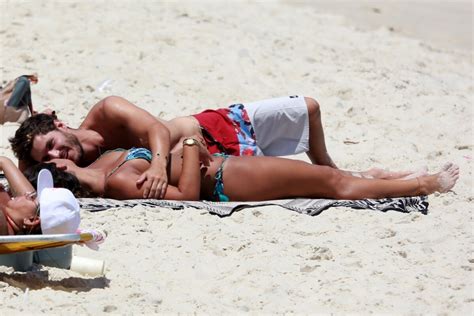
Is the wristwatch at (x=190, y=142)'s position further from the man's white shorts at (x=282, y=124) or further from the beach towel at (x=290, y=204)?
the man's white shorts at (x=282, y=124)

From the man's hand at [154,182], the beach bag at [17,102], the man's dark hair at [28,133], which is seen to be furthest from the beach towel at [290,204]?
the beach bag at [17,102]

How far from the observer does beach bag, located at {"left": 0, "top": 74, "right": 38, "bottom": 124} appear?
5461 millimetres

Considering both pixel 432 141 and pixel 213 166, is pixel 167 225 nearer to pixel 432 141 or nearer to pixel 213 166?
pixel 213 166

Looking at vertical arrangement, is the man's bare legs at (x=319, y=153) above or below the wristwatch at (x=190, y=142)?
below

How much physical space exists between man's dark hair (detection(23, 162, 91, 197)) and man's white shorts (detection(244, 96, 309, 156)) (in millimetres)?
1096

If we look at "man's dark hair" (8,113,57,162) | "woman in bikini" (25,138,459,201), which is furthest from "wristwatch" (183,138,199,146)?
"man's dark hair" (8,113,57,162)

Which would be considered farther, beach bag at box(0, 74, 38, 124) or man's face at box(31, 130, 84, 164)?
beach bag at box(0, 74, 38, 124)

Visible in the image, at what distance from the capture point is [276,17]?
8234mm

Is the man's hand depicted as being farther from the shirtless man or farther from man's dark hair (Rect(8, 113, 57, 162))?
man's dark hair (Rect(8, 113, 57, 162))

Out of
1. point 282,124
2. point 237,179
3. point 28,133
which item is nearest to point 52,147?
point 28,133

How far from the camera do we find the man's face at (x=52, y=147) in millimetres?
4430

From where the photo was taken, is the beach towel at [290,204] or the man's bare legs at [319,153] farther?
the man's bare legs at [319,153]

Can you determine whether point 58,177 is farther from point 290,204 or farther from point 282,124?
point 282,124

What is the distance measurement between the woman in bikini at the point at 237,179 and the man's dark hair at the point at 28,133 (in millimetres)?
179
